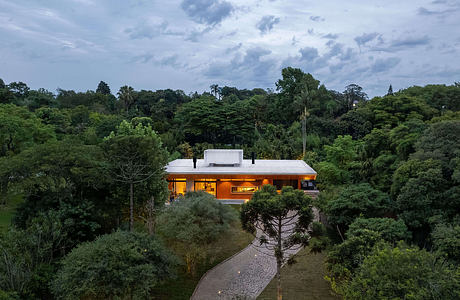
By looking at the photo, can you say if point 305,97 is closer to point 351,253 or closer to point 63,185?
point 351,253

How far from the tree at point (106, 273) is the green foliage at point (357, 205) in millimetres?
9327

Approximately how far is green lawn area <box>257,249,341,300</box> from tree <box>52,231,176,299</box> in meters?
4.77

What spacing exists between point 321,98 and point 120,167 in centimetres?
3661

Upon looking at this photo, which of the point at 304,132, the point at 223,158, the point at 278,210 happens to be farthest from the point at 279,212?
the point at 304,132

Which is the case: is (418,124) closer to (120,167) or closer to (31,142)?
(120,167)

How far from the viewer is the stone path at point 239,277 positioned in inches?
494

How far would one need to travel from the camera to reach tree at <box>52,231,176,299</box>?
10227 mm

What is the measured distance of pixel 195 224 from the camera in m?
13.3

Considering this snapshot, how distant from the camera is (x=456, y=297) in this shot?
Result: 7.66 m

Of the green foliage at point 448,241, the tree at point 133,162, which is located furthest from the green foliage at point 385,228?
the tree at point 133,162

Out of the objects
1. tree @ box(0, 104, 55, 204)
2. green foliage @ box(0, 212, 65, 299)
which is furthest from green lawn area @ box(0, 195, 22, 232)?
green foliage @ box(0, 212, 65, 299)

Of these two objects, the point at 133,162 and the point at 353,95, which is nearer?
the point at 133,162

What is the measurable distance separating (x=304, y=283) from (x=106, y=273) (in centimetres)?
805

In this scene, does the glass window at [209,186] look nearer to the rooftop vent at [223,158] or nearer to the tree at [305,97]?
the rooftop vent at [223,158]
